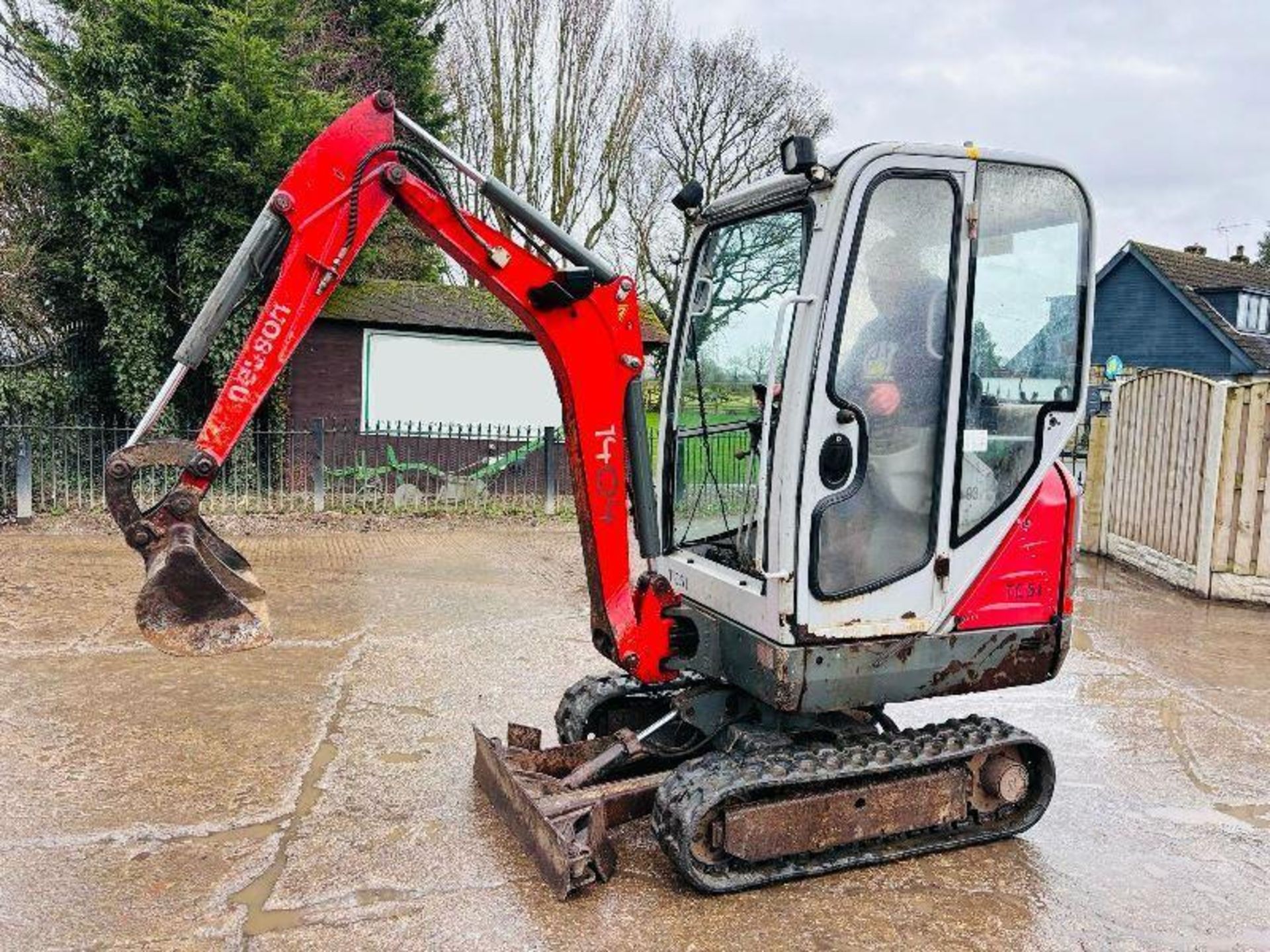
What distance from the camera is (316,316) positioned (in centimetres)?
364

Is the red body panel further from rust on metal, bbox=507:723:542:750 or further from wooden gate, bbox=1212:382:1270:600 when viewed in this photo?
wooden gate, bbox=1212:382:1270:600

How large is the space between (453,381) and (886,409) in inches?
446

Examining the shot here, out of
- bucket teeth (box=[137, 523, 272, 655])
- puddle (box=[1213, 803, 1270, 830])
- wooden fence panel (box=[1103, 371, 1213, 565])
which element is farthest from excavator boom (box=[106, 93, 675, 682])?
wooden fence panel (box=[1103, 371, 1213, 565])

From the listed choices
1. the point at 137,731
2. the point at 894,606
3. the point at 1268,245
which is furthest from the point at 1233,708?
the point at 1268,245

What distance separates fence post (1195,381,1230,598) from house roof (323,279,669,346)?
762 centimetres

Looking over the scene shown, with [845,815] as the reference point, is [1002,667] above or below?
above

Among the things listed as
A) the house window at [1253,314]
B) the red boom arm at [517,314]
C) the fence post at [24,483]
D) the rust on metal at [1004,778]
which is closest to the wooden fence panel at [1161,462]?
the rust on metal at [1004,778]

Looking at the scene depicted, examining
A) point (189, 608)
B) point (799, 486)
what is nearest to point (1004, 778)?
point (799, 486)

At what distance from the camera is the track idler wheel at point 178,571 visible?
3.15 meters

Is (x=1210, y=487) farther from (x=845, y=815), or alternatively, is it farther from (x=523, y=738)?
(x=523, y=738)

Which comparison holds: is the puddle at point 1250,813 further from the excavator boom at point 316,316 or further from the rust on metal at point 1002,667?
the excavator boom at point 316,316

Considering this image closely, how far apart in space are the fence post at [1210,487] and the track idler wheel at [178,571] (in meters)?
A: 8.33

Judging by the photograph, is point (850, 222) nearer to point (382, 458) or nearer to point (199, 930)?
point (199, 930)

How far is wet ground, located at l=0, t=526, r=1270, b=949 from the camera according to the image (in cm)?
340
